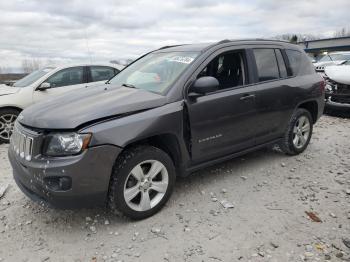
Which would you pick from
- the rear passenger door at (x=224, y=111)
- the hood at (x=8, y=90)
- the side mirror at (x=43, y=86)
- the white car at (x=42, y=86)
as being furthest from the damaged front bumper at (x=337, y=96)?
the hood at (x=8, y=90)

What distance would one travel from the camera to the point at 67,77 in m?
7.29

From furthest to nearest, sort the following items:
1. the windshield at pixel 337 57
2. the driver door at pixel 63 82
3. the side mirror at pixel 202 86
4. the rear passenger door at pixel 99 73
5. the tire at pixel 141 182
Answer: the windshield at pixel 337 57 → the rear passenger door at pixel 99 73 → the driver door at pixel 63 82 → the side mirror at pixel 202 86 → the tire at pixel 141 182

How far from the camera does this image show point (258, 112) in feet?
14.3

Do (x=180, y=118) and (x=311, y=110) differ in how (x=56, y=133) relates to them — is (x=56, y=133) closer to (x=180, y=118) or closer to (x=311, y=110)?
(x=180, y=118)

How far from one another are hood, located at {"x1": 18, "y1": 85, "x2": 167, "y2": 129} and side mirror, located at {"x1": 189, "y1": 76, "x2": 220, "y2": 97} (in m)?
0.36

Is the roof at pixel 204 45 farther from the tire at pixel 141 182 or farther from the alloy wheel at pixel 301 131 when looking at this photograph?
the tire at pixel 141 182

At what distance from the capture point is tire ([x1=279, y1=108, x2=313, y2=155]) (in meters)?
5.06

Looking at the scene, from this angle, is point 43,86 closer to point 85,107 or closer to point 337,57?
point 85,107

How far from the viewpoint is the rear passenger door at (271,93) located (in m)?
4.43

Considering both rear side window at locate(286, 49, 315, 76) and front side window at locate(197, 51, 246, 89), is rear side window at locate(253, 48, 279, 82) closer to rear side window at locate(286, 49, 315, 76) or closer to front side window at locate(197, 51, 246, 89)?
front side window at locate(197, 51, 246, 89)

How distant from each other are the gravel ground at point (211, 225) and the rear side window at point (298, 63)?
1555 mm

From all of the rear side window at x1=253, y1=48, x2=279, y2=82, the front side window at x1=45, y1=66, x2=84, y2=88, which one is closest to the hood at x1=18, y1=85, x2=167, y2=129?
the rear side window at x1=253, y1=48, x2=279, y2=82

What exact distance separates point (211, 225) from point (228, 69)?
6.54 ft

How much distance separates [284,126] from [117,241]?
9.88 ft
